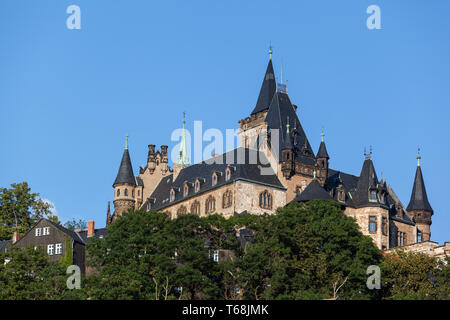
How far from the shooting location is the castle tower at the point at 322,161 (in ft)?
404

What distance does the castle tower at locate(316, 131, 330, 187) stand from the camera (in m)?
123

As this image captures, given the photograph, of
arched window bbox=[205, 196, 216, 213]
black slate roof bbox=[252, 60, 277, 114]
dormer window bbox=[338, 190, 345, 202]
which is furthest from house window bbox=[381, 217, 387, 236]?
black slate roof bbox=[252, 60, 277, 114]

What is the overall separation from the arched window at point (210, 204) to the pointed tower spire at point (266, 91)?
63.9 feet

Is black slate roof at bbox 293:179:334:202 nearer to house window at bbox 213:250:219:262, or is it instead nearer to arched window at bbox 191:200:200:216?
arched window at bbox 191:200:200:216

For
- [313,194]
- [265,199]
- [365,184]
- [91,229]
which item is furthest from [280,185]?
[91,229]

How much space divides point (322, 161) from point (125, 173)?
95.3ft

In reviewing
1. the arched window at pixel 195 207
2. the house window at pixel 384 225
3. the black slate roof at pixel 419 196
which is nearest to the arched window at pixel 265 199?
the arched window at pixel 195 207

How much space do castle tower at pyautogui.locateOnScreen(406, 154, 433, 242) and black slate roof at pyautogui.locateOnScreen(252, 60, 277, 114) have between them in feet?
69.2

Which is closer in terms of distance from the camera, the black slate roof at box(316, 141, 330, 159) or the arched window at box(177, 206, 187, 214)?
the black slate roof at box(316, 141, 330, 159)

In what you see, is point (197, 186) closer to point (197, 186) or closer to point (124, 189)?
point (197, 186)

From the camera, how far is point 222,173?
122750 millimetres

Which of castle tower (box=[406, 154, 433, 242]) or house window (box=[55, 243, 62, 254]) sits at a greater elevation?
castle tower (box=[406, 154, 433, 242])

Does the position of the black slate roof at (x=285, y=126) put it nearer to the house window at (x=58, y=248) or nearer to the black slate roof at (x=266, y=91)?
the black slate roof at (x=266, y=91)

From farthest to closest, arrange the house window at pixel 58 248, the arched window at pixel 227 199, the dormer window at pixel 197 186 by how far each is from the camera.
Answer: the dormer window at pixel 197 186 → the arched window at pixel 227 199 → the house window at pixel 58 248
